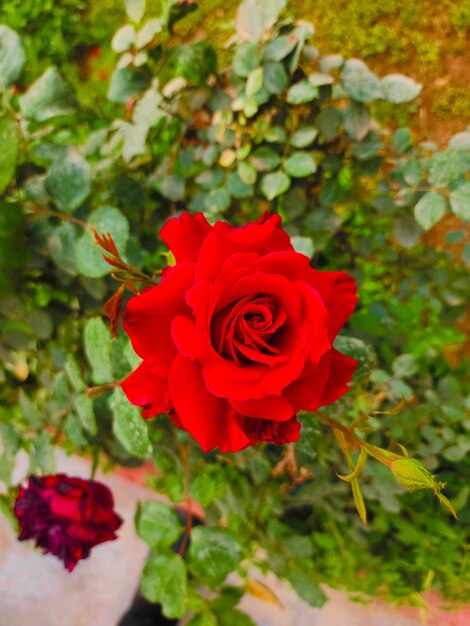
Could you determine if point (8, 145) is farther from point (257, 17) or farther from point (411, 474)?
point (411, 474)

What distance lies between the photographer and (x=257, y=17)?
79 cm

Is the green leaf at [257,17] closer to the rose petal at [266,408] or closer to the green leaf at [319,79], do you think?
the green leaf at [319,79]

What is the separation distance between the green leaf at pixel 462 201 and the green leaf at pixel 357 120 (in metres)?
0.16

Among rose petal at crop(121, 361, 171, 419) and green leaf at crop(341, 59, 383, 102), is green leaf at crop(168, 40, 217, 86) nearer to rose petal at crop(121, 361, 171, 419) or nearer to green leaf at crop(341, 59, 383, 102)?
green leaf at crop(341, 59, 383, 102)

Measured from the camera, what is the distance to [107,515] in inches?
30.6

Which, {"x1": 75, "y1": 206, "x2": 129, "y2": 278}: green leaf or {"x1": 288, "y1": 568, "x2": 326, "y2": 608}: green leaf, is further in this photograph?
{"x1": 288, "y1": 568, "x2": 326, "y2": 608}: green leaf

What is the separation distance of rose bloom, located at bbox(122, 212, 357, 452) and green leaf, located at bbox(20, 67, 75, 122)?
1.55 feet

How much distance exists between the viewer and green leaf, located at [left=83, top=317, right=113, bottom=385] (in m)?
0.68

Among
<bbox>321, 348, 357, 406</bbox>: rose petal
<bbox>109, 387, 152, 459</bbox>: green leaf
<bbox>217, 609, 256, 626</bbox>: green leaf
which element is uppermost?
<bbox>321, 348, 357, 406</bbox>: rose petal

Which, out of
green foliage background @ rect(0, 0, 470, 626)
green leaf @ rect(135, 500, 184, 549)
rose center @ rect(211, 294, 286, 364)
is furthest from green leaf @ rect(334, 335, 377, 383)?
green leaf @ rect(135, 500, 184, 549)

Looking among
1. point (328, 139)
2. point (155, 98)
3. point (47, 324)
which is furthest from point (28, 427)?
point (328, 139)

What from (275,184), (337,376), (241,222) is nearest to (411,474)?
(337,376)

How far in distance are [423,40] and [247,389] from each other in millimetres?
1432

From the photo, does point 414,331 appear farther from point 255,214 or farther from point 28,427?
point 28,427
